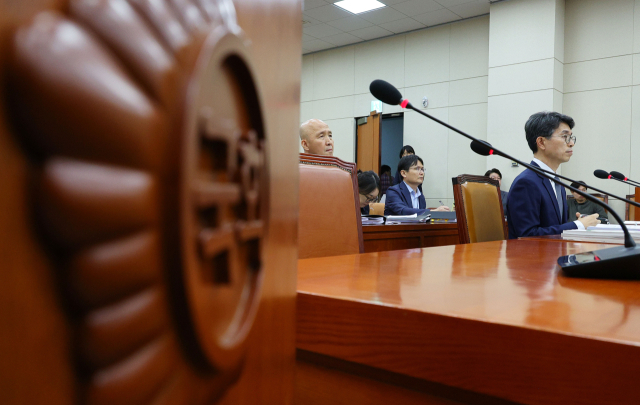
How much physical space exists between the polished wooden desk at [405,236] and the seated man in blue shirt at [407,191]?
1083 mm

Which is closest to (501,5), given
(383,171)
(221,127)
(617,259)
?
(383,171)

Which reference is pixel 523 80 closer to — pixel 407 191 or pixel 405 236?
pixel 407 191

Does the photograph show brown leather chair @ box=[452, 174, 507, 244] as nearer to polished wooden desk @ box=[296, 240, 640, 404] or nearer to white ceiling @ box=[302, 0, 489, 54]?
polished wooden desk @ box=[296, 240, 640, 404]

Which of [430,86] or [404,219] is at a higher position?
[430,86]

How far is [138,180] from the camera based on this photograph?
13 cm

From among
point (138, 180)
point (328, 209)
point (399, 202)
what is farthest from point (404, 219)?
point (138, 180)

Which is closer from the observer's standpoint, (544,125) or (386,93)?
(386,93)

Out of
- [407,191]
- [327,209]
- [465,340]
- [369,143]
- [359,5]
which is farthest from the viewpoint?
[369,143]

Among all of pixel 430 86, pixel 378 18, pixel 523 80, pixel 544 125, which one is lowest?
pixel 544 125

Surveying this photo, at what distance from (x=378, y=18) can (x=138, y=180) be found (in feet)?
19.4

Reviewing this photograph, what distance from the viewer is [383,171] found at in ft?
20.9

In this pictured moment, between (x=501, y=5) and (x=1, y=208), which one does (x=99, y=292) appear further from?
(x=501, y=5)

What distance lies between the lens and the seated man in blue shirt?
157 inches

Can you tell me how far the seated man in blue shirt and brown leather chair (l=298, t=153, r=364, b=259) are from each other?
2.56m
